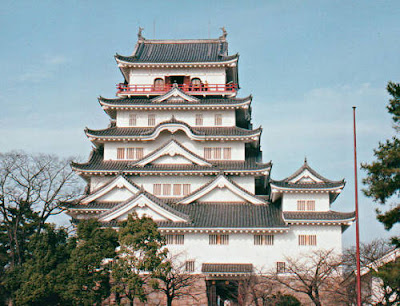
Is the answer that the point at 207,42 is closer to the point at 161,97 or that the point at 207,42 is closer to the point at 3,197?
the point at 161,97

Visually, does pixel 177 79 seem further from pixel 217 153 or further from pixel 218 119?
pixel 217 153

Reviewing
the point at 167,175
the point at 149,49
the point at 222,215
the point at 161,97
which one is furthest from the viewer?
the point at 149,49

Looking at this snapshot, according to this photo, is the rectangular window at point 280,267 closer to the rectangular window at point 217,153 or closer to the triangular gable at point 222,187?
the triangular gable at point 222,187

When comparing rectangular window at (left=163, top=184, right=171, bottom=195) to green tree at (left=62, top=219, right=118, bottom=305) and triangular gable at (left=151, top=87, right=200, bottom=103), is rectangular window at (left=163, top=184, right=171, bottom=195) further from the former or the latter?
green tree at (left=62, top=219, right=118, bottom=305)

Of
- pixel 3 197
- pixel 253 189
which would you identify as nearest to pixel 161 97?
pixel 253 189

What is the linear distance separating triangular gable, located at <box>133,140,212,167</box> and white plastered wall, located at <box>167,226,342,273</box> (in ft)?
20.5

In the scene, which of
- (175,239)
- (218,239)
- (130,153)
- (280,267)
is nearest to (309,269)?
(280,267)

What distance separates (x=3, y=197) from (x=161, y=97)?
13.8m

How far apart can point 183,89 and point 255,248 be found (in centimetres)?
1475

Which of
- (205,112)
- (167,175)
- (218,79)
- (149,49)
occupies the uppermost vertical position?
(149,49)

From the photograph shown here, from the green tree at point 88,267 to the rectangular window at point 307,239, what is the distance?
13402 mm

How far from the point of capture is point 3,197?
39781mm

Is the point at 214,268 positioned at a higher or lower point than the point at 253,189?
lower

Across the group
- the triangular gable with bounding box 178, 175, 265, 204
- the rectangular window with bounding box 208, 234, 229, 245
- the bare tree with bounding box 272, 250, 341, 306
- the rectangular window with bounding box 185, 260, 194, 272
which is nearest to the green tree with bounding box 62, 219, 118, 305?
the rectangular window with bounding box 185, 260, 194, 272
